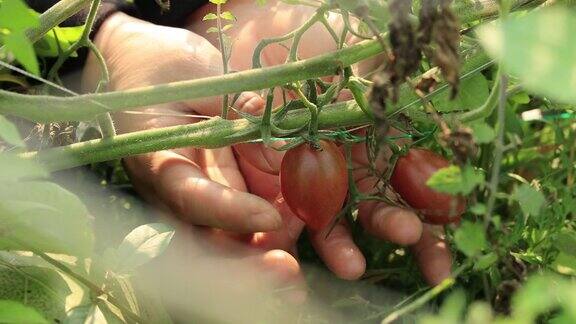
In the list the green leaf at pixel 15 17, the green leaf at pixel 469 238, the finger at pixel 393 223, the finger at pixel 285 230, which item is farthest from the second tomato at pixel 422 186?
the green leaf at pixel 15 17

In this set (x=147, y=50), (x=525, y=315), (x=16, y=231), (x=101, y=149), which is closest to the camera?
(x=525, y=315)

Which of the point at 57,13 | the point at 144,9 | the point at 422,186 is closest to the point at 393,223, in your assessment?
the point at 422,186

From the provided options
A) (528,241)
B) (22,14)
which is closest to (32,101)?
(22,14)

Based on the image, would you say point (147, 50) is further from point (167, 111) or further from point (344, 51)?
point (344, 51)

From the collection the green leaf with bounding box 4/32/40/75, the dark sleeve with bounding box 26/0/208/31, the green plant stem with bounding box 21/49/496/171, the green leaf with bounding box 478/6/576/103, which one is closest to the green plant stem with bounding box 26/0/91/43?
the green plant stem with bounding box 21/49/496/171

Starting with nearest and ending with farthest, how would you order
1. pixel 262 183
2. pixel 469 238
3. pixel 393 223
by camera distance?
pixel 469 238
pixel 393 223
pixel 262 183

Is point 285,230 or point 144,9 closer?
point 285,230

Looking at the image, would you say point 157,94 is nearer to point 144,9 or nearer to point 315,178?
point 315,178
